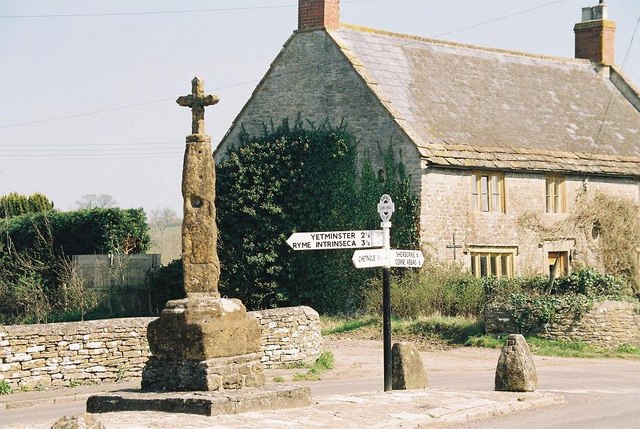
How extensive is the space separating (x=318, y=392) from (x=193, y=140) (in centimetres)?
645

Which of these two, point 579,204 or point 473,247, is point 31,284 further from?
point 579,204

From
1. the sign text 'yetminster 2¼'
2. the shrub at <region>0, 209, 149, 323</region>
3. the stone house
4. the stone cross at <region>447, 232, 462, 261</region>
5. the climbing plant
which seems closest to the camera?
the sign text 'yetminster 2¼'

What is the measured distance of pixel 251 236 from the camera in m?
35.9

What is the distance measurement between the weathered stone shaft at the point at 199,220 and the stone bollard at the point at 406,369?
3879 millimetres

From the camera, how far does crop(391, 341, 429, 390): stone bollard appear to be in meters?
17.5

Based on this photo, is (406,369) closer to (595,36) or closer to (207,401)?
(207,401)

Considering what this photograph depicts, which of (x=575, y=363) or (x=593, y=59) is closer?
(x=575, y=363)

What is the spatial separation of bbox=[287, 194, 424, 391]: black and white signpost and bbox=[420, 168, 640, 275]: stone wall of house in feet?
55.8

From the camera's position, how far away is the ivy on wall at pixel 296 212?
35.4 meters

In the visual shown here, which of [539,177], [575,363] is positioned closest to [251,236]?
[539,177]

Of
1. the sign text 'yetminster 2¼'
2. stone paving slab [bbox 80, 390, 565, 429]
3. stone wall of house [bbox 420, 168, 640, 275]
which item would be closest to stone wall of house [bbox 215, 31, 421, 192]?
stone wall of house [bbox 420, 168, 640, 275]

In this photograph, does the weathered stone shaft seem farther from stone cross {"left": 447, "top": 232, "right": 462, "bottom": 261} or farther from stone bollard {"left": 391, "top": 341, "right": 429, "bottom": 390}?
stone cross {"left": 447, "top": 232, "right": 462, "bottom": 261}

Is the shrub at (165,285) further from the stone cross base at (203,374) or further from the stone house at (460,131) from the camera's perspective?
the stone cross base at (203,374)

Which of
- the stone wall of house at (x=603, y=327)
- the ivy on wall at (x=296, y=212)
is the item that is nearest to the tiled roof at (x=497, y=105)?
the ivy on wall at (x=296, y=212)
